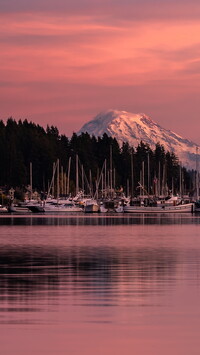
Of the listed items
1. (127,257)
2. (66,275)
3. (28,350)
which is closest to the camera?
(28,350)

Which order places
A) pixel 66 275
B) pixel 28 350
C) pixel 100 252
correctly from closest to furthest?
pixel 28 350 → pixel 66 275 → pixel 100 252

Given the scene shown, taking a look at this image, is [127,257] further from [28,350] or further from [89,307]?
[28,350]

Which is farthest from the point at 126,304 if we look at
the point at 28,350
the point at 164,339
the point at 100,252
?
the point at 100,252

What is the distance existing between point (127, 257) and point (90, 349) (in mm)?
35393

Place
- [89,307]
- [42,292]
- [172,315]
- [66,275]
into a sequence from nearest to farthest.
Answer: [172,315], [89,307], [42,292], [66,275]

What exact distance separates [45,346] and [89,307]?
7.58 m

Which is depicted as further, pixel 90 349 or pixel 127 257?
pixel 127 257

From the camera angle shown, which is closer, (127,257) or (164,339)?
(164,339)

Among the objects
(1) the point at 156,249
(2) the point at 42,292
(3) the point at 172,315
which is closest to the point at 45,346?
(3) the point at 172,315

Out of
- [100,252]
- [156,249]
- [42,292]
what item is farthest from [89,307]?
[156,249]

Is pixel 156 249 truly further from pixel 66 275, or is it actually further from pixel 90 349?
pixel 90 349

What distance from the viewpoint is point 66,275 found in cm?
4341

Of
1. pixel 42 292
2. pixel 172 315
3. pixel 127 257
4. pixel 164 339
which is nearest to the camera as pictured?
pixel 164 339

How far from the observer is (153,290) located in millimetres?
35781
